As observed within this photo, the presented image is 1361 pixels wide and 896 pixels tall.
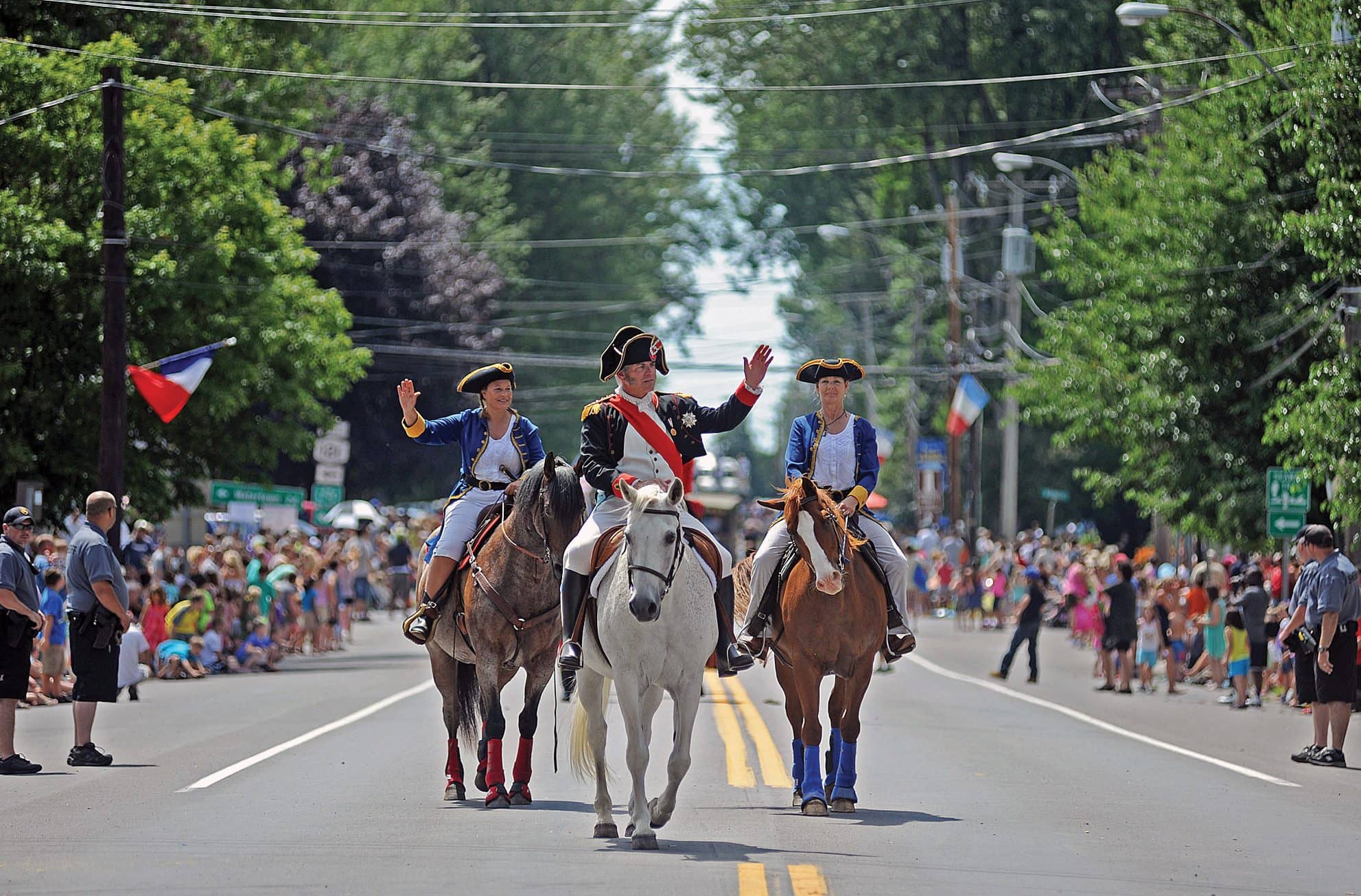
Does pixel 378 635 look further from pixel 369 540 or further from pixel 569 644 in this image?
pixel 569 644

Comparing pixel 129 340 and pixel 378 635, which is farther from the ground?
pixel 129 340

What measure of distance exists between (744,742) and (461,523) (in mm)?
5104

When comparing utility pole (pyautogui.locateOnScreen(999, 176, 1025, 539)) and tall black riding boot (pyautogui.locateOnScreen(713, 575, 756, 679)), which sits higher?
utility pole (pyautogui.locateOnScreen(999, 176, 1025, 539))

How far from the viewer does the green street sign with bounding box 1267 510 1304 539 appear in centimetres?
2672

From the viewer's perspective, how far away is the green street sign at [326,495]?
45250 millimetres

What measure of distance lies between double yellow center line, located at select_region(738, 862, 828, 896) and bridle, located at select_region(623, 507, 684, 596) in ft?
4.94

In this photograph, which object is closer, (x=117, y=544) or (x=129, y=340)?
(x=117, y=544)

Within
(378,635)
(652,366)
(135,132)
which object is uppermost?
(135,132)

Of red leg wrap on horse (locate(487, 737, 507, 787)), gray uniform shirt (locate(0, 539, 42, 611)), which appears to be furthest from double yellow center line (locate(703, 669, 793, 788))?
gray uniform shirt (locate(0, 539, 42, 611))

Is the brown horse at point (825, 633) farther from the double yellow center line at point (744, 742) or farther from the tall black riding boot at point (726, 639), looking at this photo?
the double yellow center line at point (744, 742)

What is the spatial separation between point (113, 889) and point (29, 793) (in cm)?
482

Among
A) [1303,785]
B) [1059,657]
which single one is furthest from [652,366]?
[1059,657]

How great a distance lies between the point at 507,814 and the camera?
40.3 ft

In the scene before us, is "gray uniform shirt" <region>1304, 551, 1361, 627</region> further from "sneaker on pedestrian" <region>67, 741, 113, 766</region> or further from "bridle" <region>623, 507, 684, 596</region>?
"sneaker on pedestrian" <region>67, 741, 113, 766</region>
